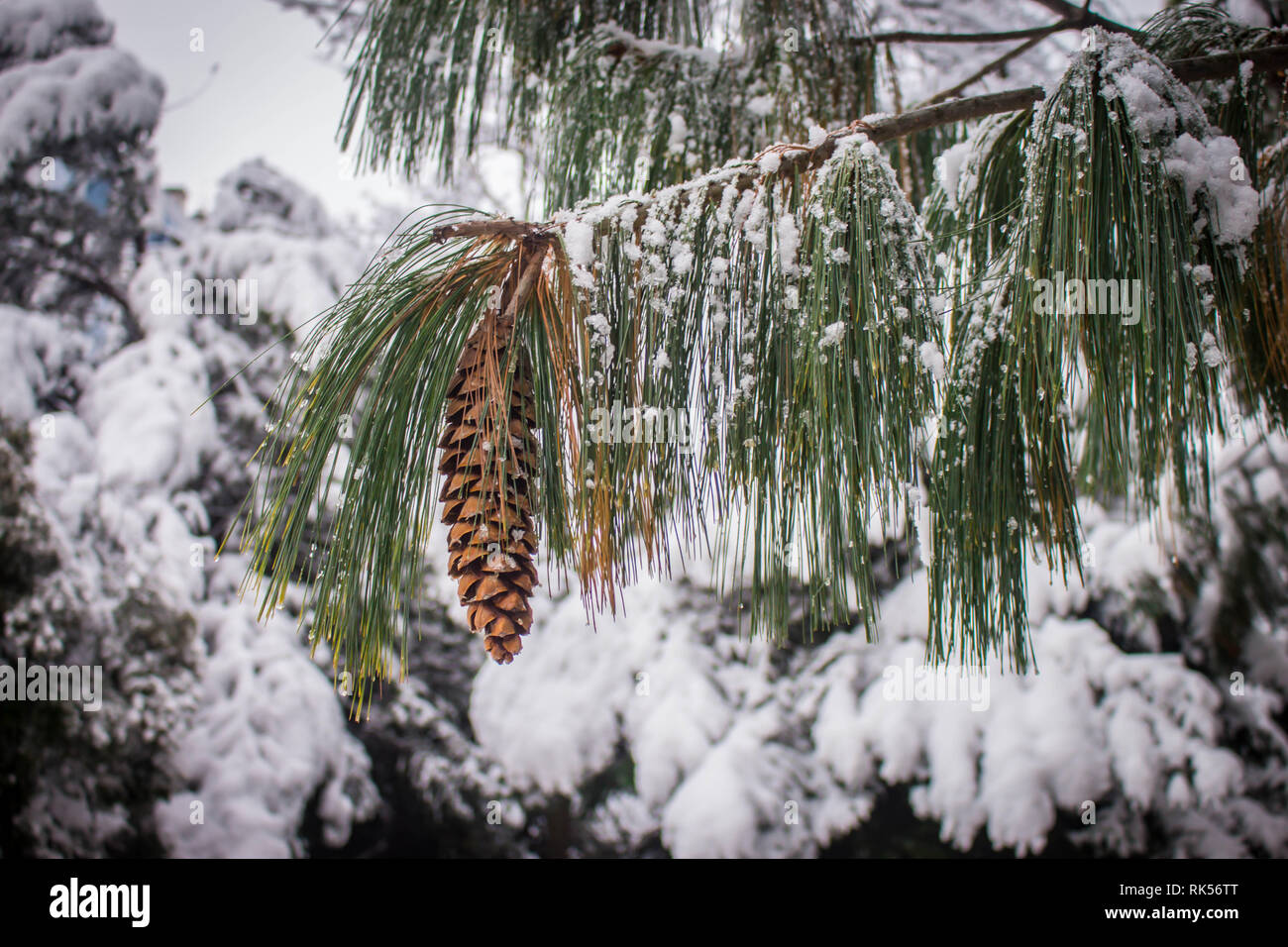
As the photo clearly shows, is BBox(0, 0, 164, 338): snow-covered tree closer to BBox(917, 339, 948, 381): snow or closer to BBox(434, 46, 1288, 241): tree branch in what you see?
BBox(434, 46, 1288, 241): tree branch

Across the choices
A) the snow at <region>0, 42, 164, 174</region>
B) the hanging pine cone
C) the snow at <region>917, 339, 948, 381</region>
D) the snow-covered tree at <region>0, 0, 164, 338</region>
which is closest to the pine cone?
the hanging pine cone

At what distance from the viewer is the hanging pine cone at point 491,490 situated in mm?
347

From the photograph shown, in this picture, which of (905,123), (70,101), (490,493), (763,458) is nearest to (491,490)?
(490,493)

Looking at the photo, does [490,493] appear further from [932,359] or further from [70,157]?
[70,157]

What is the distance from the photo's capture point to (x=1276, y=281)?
453 millimetres

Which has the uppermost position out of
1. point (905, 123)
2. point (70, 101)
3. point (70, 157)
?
point (70, 101)

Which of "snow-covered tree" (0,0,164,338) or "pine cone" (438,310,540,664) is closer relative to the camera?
"pine cone" (438,310,540,664)

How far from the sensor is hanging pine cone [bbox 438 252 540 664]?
347mm

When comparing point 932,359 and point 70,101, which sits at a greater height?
point 70,101

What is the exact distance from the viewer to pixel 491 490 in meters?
0.35

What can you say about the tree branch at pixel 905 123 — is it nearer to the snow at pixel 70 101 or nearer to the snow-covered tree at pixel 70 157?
the snow-covered tree at pixel 70 157
